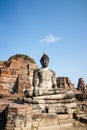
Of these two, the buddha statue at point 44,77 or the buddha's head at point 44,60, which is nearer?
the buddha statue at point 44,77

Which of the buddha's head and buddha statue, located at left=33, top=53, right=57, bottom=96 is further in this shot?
the buddha's head

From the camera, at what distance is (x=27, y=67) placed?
56.0 ft

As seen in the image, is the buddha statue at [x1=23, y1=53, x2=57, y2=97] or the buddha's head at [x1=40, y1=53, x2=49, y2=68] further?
the buddha's head at [x1=40, y1=53, x2=49, y2=68]

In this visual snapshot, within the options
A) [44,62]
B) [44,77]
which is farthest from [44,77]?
[44,62]

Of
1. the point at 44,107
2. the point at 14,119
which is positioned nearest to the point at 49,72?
the point at 44,107

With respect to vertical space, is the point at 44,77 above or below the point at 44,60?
below

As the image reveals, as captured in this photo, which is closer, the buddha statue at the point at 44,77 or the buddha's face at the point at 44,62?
the buddha statue at the point at 44,77

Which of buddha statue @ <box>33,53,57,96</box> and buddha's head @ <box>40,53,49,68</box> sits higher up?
buddha's head @ <box>40,53,49,68</box>

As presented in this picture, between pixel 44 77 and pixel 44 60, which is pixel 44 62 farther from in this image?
pixel 44 77

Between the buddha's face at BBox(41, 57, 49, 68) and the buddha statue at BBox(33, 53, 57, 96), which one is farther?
the buddha's face at BBox(41, 57, 49, 68)

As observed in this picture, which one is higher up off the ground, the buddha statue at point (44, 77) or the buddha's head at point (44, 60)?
the buddha's head at point (44, 60)

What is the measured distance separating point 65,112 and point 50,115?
616mm

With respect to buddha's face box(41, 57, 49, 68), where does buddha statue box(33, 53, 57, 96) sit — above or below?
below

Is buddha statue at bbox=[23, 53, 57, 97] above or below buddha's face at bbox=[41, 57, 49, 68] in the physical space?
below
